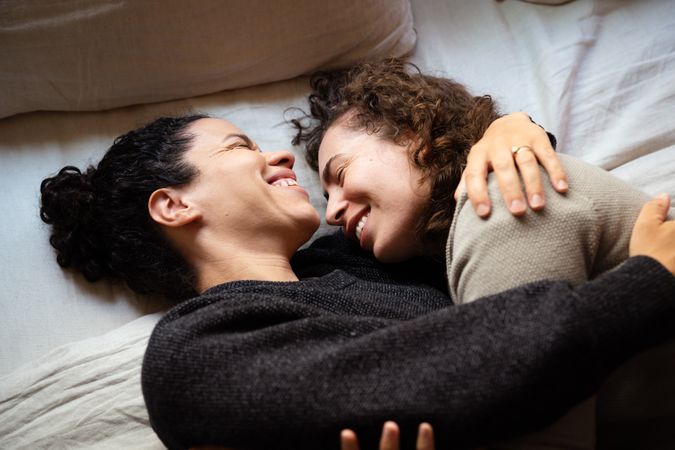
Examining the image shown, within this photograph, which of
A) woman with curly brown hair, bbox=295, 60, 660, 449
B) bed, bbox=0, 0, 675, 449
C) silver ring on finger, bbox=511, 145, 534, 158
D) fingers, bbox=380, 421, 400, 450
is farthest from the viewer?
bed, bbox=0, 0, 675, 449

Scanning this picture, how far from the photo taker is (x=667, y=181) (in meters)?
1.25

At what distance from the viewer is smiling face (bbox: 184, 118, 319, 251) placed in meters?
1.22

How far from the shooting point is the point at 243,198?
122cm

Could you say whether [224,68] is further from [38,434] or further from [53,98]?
[38,434]

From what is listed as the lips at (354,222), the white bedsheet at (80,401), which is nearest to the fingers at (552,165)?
the lips at (354,222)

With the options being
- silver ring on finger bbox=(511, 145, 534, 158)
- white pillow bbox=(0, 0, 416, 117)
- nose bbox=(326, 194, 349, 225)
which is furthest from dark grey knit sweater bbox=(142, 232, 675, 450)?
white pillow bbox=(0, 0, 416, 117)

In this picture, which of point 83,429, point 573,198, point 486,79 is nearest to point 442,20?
point 486,79

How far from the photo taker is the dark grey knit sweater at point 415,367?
0.82m

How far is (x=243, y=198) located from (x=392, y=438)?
1.86 feet

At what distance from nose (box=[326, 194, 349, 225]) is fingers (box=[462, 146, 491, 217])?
0.29 metres

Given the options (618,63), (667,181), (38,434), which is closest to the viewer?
(38,434)

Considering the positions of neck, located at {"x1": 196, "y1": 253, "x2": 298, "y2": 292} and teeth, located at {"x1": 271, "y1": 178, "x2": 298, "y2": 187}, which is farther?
teeth, located at {"x1": 271, "y1": 178, "x2": 298, "y2": 187}

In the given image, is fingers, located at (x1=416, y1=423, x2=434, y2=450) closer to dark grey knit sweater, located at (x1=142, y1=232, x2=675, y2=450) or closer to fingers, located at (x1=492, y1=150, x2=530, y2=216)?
dark grey knit sweater, located at (x1=142, y1=232, x2=675, y2=450)

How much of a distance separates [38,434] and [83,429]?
0.08m
